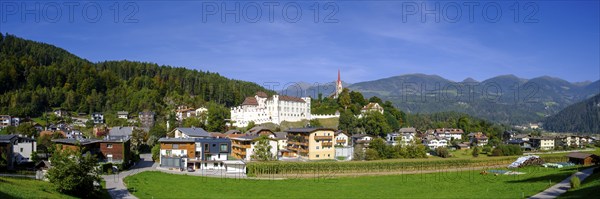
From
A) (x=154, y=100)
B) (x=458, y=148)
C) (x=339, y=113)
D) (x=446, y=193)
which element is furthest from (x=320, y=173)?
(x=154, y=100)

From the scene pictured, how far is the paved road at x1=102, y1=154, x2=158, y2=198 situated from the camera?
90.9 feet

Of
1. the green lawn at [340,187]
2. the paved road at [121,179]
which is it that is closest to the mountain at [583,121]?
the green lawn at [340,187]

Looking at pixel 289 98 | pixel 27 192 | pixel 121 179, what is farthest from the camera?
pixel 289 98

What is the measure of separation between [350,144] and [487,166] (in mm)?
18698

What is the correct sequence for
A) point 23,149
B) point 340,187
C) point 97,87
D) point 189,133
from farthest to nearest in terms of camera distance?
1. point 97,87
2. point 189,133
3. point 23,149
4. point 340,187

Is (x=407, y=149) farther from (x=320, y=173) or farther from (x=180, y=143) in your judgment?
(x=180, y=143)

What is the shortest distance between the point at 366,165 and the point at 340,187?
13.0 m

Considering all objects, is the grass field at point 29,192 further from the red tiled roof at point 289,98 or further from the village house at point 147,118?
the village house at point 147,118

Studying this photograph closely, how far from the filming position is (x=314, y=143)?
Answer: 52938 millimetres

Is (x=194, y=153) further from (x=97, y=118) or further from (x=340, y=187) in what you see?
(x=97, y=118)

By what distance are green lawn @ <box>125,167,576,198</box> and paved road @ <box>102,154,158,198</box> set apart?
63 cm

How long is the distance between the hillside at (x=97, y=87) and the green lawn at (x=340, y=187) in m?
58.7

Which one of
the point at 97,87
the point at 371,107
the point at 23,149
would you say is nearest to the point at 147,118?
the point at 97,87

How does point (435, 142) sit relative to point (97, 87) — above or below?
below
